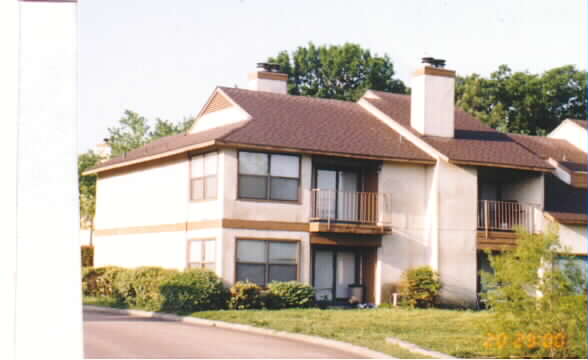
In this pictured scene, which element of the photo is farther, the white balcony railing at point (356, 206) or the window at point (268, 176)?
the white balcony railing at point (356, 206)

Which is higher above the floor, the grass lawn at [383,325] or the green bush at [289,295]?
the green bush at [289,295]

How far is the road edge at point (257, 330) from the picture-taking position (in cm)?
1808

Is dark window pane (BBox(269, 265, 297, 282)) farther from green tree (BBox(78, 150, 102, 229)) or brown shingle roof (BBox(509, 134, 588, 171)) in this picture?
green tree (BBox(78, 150, 102, 229))

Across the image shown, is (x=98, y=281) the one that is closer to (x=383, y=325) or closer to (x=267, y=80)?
(x=267, y=80)

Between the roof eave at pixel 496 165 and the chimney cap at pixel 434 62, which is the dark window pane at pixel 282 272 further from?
the chimney cap at pixel 434 62

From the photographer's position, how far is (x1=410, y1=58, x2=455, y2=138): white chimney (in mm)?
31406

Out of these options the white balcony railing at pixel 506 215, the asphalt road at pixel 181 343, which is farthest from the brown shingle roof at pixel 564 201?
the asphalt road at pixel 181 343

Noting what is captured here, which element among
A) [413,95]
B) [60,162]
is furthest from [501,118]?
[60,162]

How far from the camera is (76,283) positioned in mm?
10250

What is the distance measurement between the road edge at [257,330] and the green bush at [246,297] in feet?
6.75

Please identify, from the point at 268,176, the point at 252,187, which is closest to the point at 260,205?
the point at 252,187

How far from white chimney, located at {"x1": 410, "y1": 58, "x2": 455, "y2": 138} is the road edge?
11.1m

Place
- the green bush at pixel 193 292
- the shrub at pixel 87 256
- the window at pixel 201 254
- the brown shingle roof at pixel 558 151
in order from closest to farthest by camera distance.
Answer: the green bush at pixel 193 292 < the window at pixel 201 254 < the brown shingle roof at pixel 558 151 < the shrub at pixel 87 256

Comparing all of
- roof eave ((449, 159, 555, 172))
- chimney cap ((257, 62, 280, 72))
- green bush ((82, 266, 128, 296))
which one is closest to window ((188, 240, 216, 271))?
green bush ((82, 266, 128, 296))
